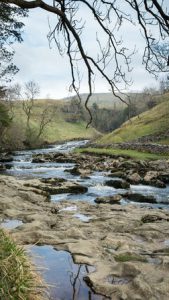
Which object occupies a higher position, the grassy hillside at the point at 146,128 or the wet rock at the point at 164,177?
the grassy hillside at the point at 146,128

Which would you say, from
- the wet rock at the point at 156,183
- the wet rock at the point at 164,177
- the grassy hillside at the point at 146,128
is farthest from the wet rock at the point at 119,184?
the grassy hillside at the point at 146,128

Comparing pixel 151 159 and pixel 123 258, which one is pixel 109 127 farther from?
pixel 123 258

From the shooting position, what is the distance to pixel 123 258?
9.25 metres

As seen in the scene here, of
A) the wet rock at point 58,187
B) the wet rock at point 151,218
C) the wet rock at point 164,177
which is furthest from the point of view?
the wet rock at point 164,177

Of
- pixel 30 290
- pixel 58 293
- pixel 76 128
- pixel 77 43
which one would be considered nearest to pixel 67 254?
pixel 58 293

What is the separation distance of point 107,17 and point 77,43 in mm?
757

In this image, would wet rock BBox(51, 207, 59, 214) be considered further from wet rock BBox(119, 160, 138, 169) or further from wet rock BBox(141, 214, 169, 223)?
wet rock BBox(119, 160, 138, 169)

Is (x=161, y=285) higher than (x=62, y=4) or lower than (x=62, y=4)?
lower

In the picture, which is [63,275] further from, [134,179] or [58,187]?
[134,179]

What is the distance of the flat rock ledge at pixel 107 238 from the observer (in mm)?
7426

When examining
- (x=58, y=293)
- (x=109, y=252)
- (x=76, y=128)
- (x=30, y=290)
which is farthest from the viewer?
(x=76, y=128)

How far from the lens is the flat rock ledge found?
7.43 m

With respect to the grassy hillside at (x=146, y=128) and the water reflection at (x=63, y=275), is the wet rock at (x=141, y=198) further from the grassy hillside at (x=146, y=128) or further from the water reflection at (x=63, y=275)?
the grassy hillside at (x=146, y=128)

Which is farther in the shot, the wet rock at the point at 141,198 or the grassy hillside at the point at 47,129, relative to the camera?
the grassy hillside at the point at 47,129
